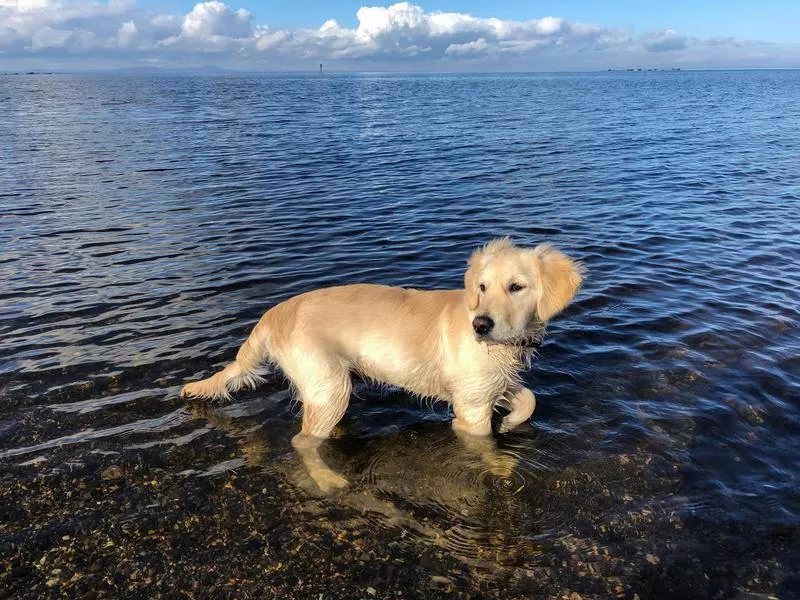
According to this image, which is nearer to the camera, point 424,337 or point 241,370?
point 424,337

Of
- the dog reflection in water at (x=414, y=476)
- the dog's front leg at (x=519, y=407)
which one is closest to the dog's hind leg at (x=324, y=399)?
the dog reflection in water at (x=414, y=476)

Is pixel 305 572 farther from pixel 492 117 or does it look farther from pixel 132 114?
pixel 132 114

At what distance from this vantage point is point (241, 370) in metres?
5.58

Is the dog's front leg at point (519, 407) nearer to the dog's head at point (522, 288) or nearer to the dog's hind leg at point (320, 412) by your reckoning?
the dog's head at point (522, 288)

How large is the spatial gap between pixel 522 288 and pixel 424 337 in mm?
978

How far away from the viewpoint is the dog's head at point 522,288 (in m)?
4.79

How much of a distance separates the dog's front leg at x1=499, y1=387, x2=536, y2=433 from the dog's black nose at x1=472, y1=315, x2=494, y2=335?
1.29 meters

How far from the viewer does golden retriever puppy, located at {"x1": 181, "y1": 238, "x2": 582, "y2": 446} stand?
4887mm

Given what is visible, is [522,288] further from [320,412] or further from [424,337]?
[320,412]

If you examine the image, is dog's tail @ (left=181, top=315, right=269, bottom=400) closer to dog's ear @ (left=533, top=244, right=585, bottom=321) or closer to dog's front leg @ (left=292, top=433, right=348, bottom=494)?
dog's front leg @ (left=292, top=433, right=348, bottom=494)

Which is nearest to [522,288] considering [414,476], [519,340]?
[519,340]

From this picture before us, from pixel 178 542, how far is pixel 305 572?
1.00 meters

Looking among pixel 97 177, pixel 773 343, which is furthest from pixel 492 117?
pixel 773 343

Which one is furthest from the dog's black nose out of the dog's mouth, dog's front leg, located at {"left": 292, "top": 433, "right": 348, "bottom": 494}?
dog's front leg, located at {"left": 292, "top": 433, "right": 348, "bottom": 494}
